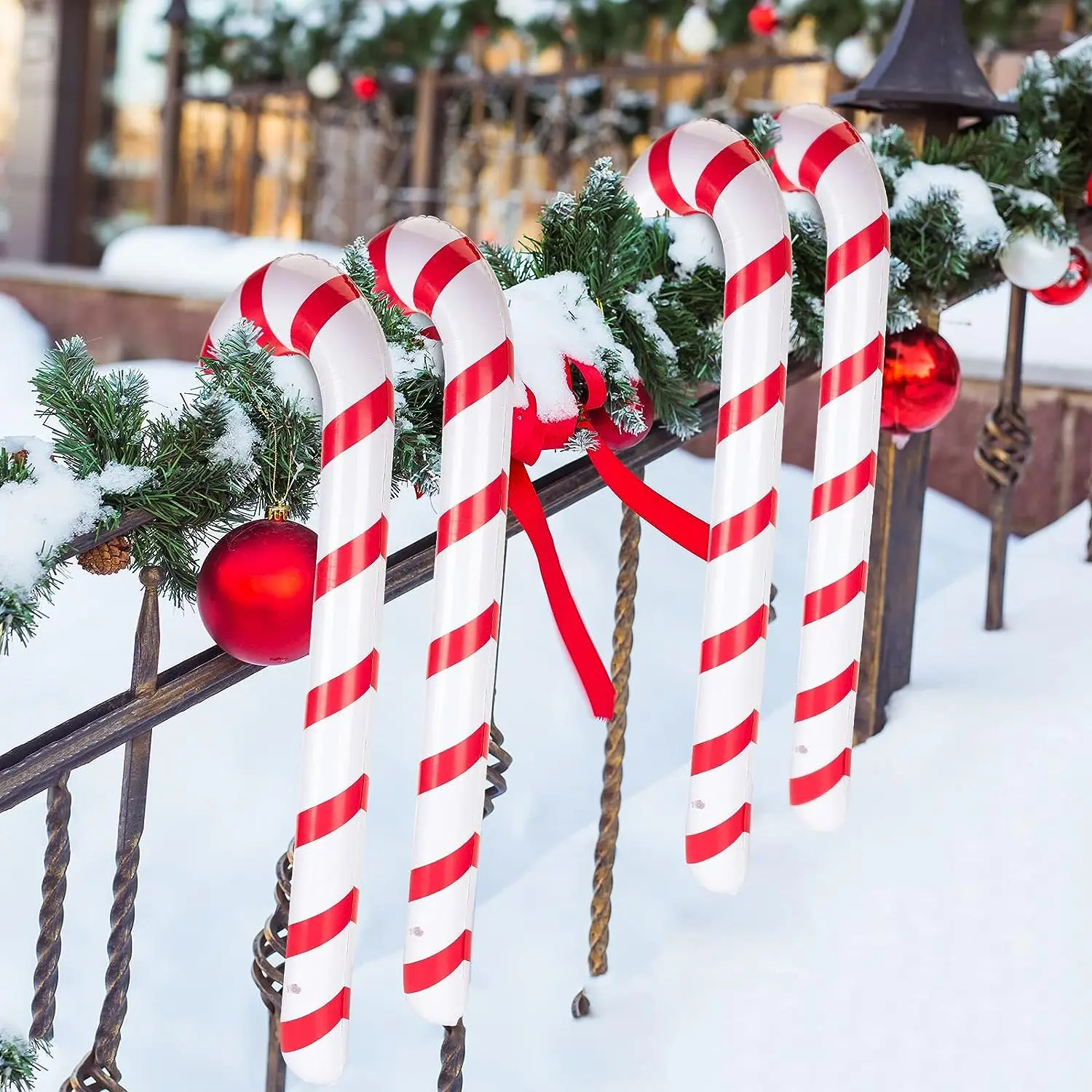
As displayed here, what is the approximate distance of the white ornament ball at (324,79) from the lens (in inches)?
213

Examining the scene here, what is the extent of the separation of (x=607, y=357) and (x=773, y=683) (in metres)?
1.22

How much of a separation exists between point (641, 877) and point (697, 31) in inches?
139

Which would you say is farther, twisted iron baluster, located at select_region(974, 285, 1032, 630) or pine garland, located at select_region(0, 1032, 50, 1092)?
twisted iron baluster, located at select_region(974, 285, 1032, 630)

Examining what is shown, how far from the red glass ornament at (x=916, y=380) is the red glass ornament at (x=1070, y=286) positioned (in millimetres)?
234

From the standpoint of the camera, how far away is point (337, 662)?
86cm

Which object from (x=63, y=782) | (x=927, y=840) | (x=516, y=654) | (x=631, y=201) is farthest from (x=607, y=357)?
(x=516, y=654)

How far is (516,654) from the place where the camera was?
6.84ft

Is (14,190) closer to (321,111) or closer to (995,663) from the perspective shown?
(321,111)

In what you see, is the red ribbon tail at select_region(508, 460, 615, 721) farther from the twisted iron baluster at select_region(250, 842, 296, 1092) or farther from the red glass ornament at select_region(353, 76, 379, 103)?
the red glass ornament at select_region(353, 76, 379, 103)

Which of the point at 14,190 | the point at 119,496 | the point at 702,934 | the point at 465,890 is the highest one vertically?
the point at 14,190

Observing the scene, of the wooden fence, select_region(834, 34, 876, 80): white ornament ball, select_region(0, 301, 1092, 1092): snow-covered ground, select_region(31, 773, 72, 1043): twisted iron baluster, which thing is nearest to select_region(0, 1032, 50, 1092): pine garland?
select_region(31, 773, 72, 1043): twisted iron baluster

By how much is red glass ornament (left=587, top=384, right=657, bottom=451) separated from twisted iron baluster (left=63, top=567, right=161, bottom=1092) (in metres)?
0.38

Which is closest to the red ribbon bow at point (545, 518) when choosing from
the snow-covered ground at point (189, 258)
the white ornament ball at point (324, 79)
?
the snow-covered ground at point (189, 258)

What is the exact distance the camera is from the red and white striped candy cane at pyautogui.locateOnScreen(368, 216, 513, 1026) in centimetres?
89
